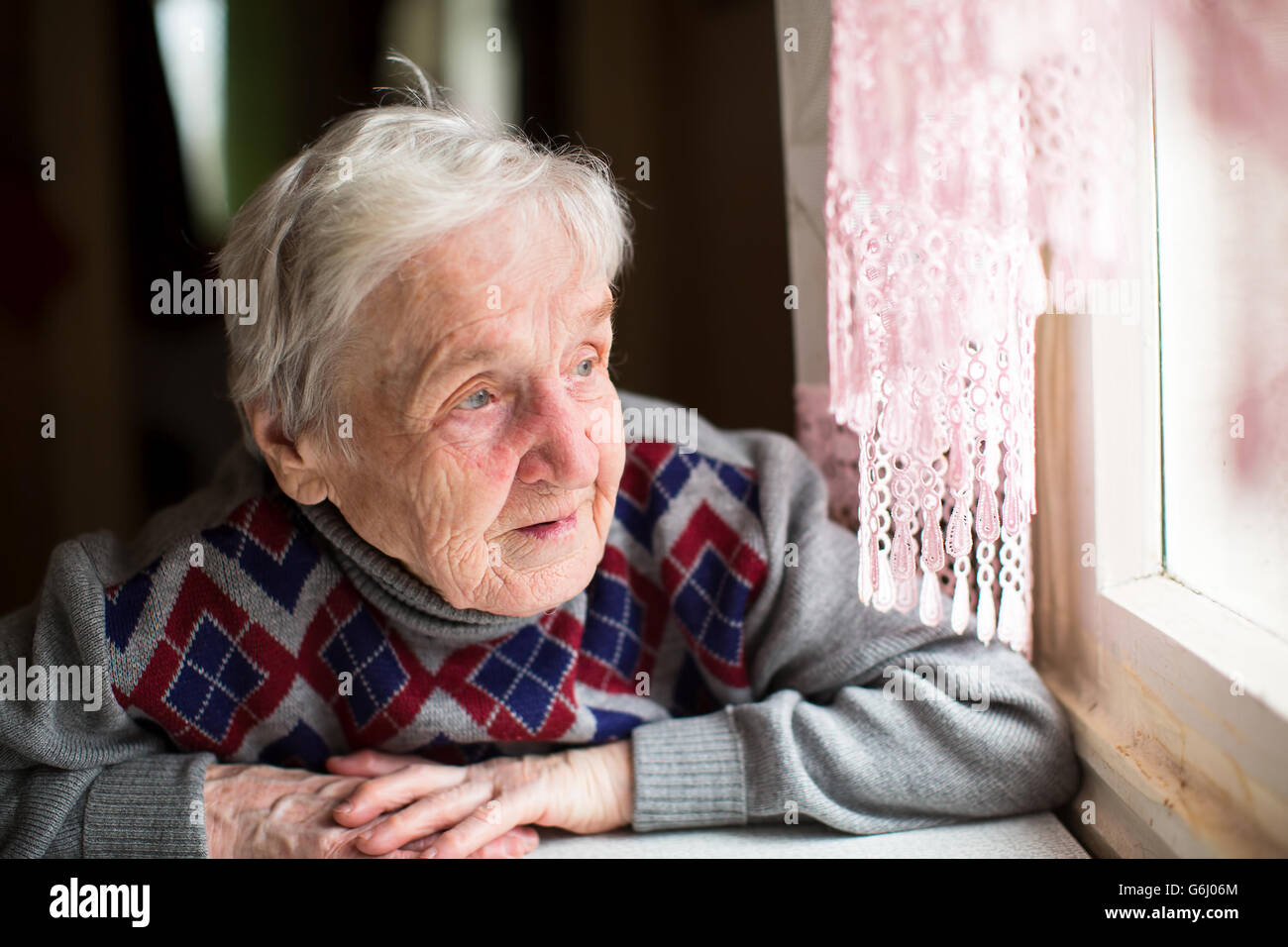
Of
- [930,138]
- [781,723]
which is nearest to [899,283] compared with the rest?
[930,138]

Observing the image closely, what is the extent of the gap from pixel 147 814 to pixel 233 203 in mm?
1150

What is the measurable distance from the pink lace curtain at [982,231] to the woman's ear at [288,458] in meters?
0.59

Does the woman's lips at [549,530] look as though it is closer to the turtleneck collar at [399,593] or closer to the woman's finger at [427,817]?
the turtleneck collar at [399,593]

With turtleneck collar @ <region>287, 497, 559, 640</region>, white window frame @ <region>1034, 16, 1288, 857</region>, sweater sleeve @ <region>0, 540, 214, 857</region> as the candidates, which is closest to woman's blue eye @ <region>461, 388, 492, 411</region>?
turtleneck collar @ <region>287, 497, 559, 640</region>

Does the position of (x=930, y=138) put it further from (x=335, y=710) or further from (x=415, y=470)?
(x=335, y=710)

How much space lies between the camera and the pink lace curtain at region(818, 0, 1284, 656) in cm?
94

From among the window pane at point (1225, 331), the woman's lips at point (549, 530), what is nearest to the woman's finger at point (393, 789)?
the woman's lips at point (549, 530)

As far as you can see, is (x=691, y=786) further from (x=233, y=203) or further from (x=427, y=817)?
(x=233, y=203)

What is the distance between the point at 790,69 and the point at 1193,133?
0.74m

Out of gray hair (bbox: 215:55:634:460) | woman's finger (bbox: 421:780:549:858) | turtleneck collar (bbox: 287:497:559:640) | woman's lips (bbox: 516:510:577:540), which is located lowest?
woman's finger (bbox: 421:780:549:858)

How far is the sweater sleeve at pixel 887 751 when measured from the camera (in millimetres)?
1180

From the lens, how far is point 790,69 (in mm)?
1576

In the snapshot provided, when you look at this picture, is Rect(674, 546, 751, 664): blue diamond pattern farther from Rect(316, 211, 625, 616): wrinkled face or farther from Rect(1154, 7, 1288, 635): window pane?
Rect(1154, 7, 1288, 635): window pane

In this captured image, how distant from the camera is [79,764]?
1182 millimetres
